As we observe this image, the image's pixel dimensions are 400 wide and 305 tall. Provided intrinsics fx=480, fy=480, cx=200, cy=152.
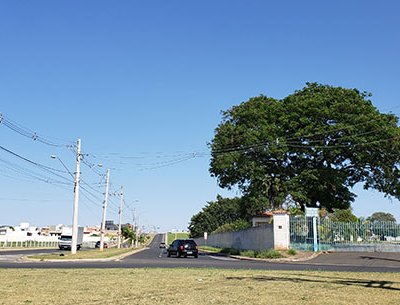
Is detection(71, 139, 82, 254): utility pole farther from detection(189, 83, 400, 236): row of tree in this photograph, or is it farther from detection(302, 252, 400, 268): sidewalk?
detection(302, 252, 400, 268): sidewalk

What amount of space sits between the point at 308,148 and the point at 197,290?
33359 millimetres

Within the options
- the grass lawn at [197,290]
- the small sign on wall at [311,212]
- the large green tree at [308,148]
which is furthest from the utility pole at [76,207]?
the grass lawn at [197,290]

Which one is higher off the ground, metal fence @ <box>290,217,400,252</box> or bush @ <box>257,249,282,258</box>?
metal fence @ <box>290,217,400,252</box>

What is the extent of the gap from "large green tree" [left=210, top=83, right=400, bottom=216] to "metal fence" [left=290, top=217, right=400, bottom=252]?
7.70 meters

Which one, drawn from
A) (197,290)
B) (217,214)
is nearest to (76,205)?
(197,290)

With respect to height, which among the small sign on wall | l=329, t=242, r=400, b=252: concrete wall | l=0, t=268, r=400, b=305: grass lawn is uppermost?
the small sign on wall

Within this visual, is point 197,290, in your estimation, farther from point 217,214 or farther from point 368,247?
point 217,214

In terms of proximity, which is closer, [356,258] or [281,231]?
[356,258]

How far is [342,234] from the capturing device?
33.2m

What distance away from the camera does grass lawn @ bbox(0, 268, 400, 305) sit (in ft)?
32.5

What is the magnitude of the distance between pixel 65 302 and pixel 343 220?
3018 centimetres

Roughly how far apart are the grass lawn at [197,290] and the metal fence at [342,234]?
18961 millimetres

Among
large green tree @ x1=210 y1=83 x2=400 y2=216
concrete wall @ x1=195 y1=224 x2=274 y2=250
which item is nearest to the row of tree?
large green tree @ x1=210 y1=83 x2=400 y2=216

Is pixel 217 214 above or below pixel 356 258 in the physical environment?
above
